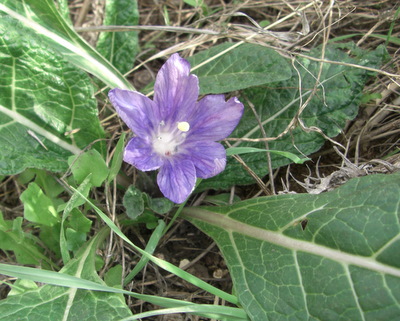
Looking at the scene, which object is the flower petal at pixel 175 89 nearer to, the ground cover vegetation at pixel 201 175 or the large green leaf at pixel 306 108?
the ground cover vegetation at pixel 201 175

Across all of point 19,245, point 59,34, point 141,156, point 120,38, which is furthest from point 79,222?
point 120,38

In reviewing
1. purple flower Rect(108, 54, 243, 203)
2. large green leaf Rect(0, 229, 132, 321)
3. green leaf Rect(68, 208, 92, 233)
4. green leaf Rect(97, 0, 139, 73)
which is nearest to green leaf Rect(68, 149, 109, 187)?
green leaf Rect(68, 208, 92, 233)

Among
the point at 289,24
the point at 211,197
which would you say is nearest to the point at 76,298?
the point at 211,197

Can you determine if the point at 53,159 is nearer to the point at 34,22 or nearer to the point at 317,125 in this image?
the point at 34,22

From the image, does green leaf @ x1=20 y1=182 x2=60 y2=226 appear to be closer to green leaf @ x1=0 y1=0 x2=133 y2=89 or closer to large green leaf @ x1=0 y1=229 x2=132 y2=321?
large green leaf @ x1=0 y1=229 x2=132 y2=321

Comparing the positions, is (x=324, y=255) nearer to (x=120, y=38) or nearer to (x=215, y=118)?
(x=215, y=118)

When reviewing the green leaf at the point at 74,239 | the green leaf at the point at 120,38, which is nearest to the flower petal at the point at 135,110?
the green leaf at the point at 74,239

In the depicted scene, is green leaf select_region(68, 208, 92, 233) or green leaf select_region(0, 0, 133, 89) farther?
green leaf select_region(0, 0, 133, 89)
